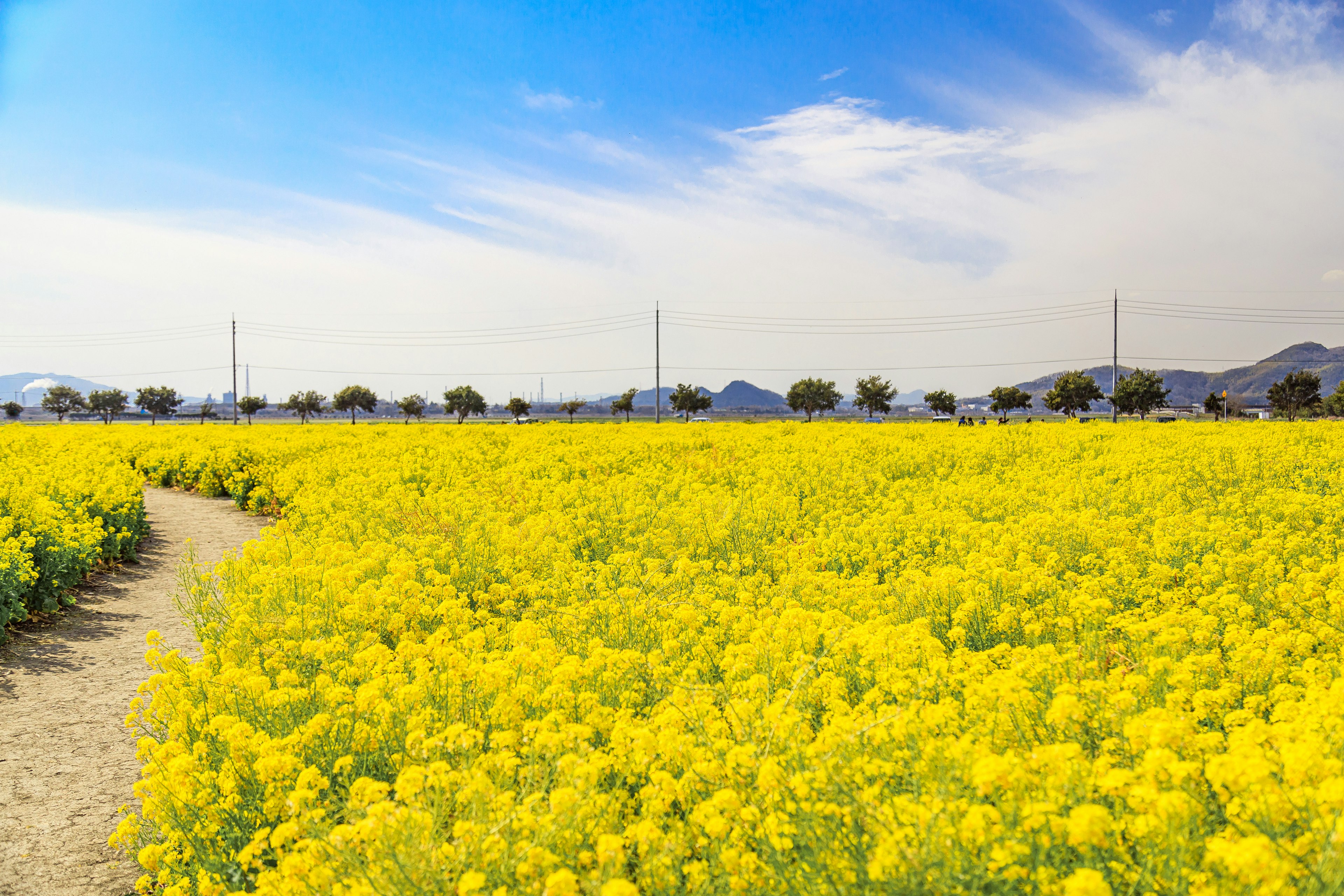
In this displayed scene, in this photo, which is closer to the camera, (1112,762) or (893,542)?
(1112,762)

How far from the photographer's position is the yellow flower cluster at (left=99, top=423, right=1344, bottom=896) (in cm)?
238

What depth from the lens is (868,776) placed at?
3029 mm

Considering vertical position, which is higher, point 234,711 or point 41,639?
point 234,711

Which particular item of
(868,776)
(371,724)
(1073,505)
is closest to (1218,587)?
(1073,505)

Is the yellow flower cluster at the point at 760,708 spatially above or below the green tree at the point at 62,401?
below

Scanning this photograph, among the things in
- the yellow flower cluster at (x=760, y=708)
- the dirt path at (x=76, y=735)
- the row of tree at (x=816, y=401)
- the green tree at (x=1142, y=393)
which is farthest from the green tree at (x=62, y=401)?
the green tree at (x=1142, y=393)

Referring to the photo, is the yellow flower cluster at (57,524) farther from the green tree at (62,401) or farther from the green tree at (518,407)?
the green tree at (62,401)

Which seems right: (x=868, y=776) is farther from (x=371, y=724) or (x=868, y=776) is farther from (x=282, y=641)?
(x=282, y=641)

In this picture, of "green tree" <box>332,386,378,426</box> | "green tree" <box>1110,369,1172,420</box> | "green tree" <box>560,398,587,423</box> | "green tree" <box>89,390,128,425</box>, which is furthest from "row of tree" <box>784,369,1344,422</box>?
"green tree" <box>89,390,128,425</box>

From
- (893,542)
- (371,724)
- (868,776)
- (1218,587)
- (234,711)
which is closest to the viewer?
(868,776)

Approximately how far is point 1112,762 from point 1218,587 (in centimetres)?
405

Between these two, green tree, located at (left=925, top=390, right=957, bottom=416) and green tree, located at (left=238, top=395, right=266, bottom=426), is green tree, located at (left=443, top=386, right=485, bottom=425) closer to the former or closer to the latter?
green tree, located at (left=238, top=395, right=266, bottom=426)

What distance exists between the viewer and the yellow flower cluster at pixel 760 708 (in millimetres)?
2375

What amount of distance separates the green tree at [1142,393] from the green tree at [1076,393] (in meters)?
2.07
